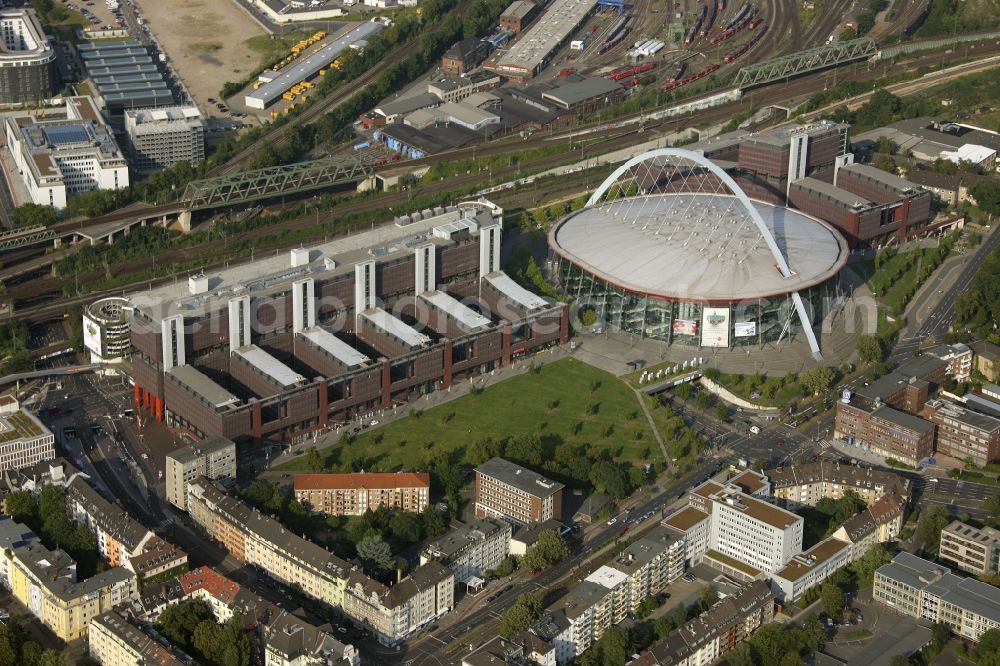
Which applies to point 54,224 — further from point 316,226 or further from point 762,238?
point 762,238

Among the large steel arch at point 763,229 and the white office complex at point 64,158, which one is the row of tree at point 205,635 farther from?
the white office complex at point 64,158

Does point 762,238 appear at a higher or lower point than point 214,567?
higher

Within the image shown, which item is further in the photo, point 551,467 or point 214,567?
point 551,467

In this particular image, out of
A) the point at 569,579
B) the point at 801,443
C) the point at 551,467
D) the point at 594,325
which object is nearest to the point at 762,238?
the point at 594,325

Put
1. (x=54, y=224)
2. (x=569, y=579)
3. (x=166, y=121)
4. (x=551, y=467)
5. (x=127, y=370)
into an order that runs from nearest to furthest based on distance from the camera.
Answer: (x=569, y=579), (x=551, y=467), (x=127, y=370), (x=54, y=224), (x=166, y=121)

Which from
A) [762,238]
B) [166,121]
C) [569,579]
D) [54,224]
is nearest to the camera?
[569,579]

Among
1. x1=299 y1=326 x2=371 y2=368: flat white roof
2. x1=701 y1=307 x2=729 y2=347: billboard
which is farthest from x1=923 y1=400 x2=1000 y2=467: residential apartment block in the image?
x1=299 y1=326 x2=371 y2=368: flat white roof
